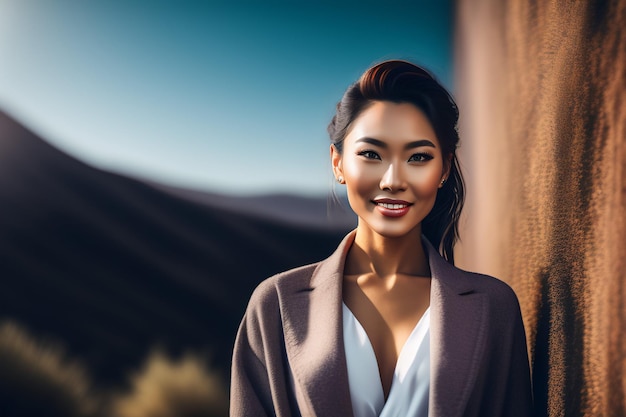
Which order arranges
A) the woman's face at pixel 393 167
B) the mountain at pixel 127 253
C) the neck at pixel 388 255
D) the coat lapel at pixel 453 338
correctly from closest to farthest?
the coat lapel at pixel 453 338 < the woman's face at pixel 393 167 < the neck at pixel 388 255 < the mountain at pixel 127 253

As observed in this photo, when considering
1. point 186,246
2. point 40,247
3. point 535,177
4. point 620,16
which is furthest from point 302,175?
point 620,16

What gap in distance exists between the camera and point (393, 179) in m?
1.37

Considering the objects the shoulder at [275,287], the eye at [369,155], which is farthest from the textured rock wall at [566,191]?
the shoulder at [275,287]

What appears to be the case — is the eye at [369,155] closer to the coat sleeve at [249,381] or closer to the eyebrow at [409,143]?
the eyebrow at [409,143]

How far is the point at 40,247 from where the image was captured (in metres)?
2.55

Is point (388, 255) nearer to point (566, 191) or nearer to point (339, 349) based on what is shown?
point (339, 349)

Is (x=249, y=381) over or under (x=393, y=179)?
under

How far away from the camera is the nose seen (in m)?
1.37

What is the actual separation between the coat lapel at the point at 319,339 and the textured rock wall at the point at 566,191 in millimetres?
465

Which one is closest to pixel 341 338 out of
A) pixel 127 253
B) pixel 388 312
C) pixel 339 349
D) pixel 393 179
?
pixel 339 349

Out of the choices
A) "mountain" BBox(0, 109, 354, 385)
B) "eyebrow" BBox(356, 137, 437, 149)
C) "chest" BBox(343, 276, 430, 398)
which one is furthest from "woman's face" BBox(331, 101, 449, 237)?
"mountain" BBox(0, 109, 354, 385)

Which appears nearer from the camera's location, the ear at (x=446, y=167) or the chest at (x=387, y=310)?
the chest at (x=387, y=310)

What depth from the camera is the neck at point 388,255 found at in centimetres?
150

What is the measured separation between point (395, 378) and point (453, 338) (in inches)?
5.7
